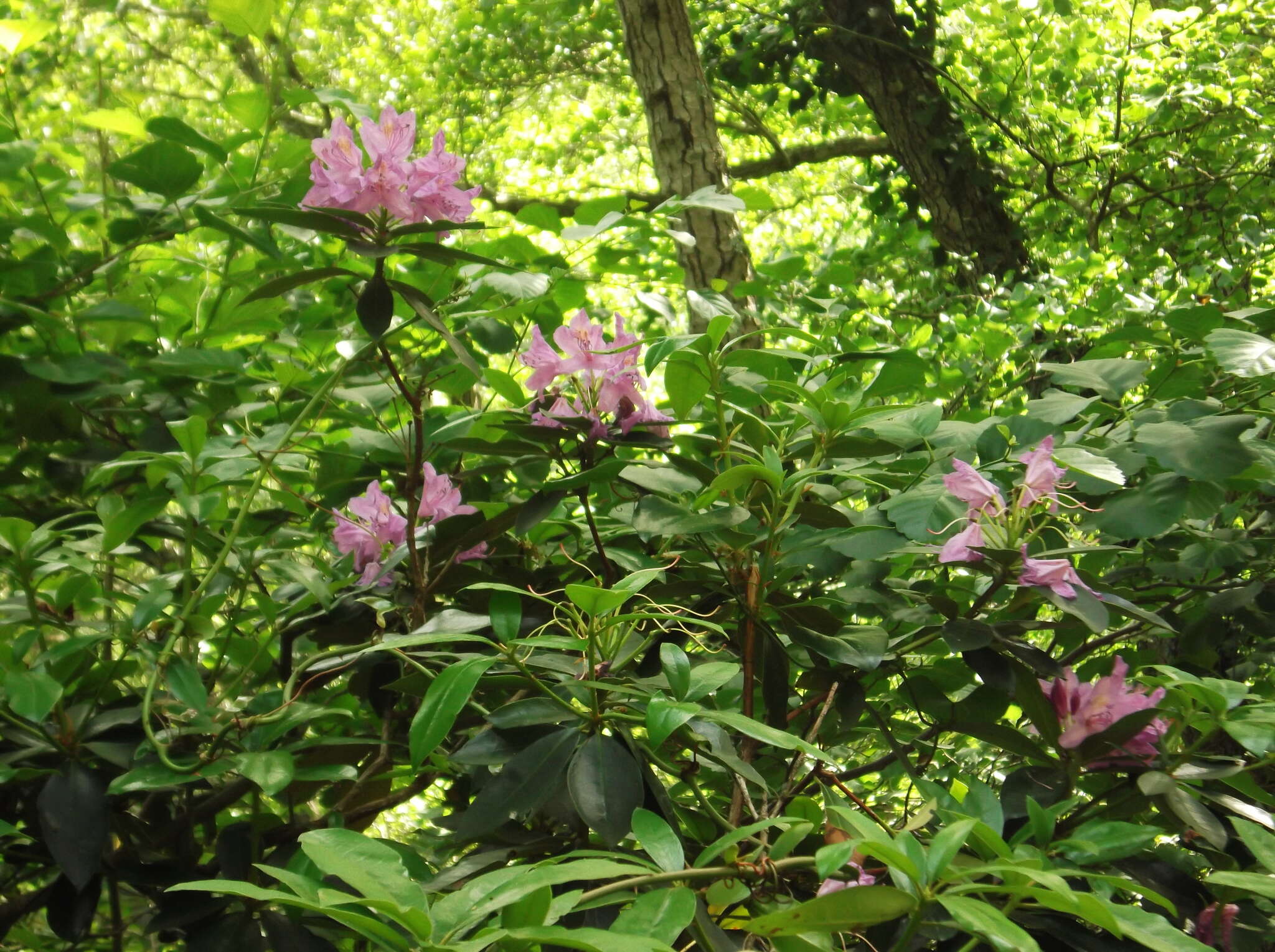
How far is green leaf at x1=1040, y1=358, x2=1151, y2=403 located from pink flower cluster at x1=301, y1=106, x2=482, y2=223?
587mm

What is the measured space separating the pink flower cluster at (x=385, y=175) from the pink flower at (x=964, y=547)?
1.57ft

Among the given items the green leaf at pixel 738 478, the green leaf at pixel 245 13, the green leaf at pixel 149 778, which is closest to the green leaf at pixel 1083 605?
the green leaf at pixel 738 478

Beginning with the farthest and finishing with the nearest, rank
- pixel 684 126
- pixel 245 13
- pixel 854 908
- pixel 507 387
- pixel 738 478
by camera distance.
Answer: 1. pixel 684 126
2. pixel 507 387
3. pixel 245 13
4. pixel 738 478
5. pixel 854 908

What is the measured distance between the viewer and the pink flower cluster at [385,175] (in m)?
0.85

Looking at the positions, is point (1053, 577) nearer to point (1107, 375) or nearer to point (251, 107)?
point (1107, 375)

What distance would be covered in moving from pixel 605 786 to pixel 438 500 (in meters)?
0.43

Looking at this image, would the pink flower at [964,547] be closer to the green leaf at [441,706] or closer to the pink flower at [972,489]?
the pink flower at [972,489]

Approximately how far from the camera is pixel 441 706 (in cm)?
62

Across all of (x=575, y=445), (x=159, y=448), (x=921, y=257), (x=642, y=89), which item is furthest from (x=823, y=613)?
(x=921, y=257)

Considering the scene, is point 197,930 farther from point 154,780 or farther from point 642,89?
point 642,89

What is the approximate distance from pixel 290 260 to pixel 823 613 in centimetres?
77

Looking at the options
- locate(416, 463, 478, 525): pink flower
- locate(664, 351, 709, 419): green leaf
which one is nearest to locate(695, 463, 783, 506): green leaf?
locate(664, 351, 709, 419): green leaf

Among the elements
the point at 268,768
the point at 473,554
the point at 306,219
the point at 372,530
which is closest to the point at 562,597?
the point at 473,554

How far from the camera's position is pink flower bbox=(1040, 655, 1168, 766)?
0.84 metres
